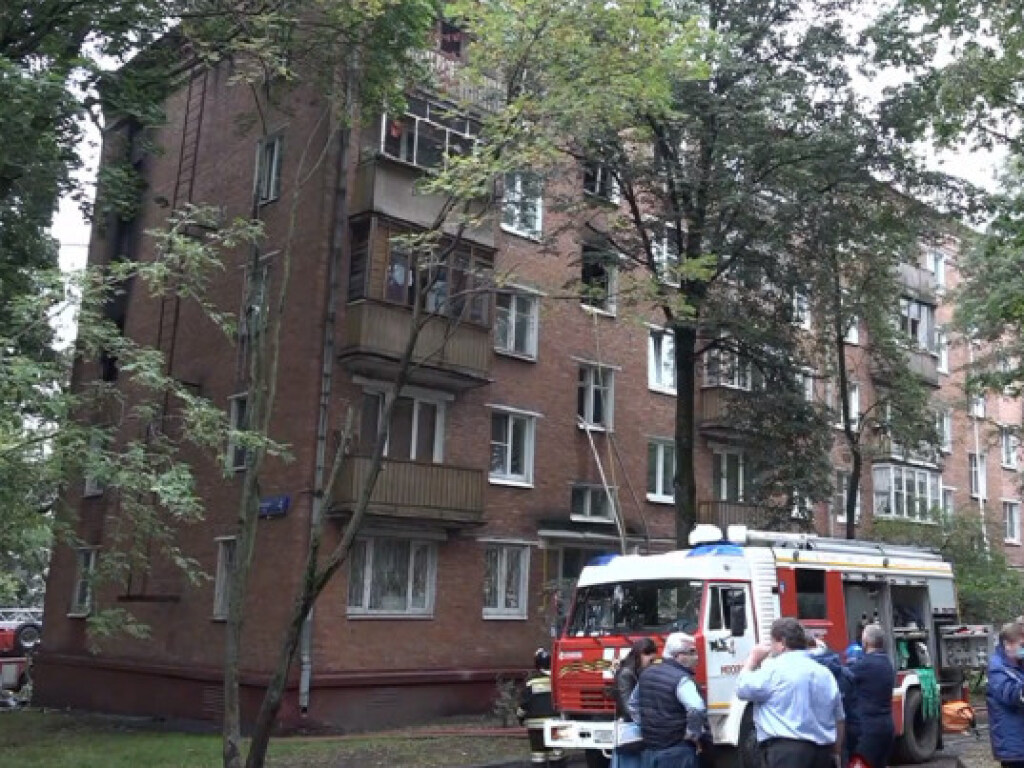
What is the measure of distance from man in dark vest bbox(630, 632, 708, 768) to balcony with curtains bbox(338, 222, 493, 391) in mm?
12646

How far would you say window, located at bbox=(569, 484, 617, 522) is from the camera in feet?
81.8

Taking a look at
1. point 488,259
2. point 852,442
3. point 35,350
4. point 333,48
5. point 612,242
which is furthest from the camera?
point 852,442

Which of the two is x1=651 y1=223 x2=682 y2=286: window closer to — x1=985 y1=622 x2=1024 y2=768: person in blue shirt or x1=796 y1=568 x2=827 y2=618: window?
x1=796 y1=568 x2=827 y2=618: window

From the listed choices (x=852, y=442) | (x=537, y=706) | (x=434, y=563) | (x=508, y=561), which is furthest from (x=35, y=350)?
(x=852, y=442)

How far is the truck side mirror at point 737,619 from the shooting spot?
43.0ft

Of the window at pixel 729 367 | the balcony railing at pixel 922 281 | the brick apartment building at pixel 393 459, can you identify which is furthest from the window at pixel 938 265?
the window at pixel 729 367

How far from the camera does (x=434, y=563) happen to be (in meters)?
21.8

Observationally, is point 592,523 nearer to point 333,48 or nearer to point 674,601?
point 674,601

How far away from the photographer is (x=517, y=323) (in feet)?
80.5

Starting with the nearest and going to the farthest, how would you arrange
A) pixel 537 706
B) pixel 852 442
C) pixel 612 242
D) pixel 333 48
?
pixel 537 706 → pixel 333 48 → pixel 612 242 → pixel 852 442

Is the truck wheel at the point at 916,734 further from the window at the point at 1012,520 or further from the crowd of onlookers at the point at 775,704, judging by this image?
the window at the point at 1012,520

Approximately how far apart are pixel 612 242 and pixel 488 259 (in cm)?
342

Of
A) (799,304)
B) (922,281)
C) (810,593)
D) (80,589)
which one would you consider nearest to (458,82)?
(810,593)

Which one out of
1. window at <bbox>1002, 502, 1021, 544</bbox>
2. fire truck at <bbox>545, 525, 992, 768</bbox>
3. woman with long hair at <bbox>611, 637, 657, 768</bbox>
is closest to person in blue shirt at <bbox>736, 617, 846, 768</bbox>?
woman with long hair at <bbox>611, 637, 657, 768</bbox>
